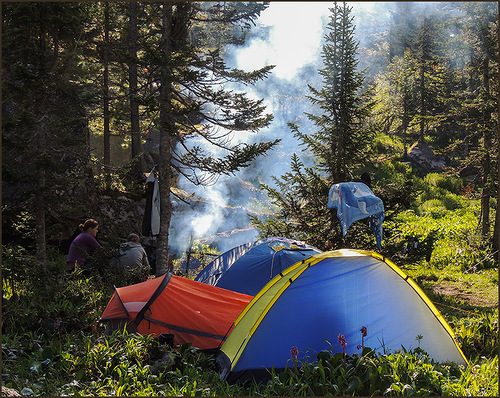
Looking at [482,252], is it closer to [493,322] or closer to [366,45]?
[493,322]

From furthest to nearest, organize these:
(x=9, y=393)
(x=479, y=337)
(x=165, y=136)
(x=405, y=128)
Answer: (x=405, y=128) < (x=165, y=136) < (x=479, y=337) < (x=9, y=393)

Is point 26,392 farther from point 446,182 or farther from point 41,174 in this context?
point 446,182

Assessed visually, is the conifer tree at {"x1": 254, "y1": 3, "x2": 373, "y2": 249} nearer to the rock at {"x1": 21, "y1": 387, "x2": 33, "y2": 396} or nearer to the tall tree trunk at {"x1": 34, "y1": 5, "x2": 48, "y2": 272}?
the tall tree trunk at {"x1": 34, "y1": 5, "x2": 48, "y2": 272}

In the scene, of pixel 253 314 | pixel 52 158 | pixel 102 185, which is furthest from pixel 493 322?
pixel 102 185

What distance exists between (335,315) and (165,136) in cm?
646

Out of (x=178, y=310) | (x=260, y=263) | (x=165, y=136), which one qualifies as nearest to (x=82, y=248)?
(x=165, y=136)

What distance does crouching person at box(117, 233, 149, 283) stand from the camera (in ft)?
33.5

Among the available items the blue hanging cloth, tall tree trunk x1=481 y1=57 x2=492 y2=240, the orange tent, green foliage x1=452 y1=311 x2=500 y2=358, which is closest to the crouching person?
the orange tent

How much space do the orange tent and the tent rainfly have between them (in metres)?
0.63

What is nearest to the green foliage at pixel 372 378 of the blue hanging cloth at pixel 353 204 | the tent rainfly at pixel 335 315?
the tent rainfly at pixel 335 315

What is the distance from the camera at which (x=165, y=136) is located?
11.4m

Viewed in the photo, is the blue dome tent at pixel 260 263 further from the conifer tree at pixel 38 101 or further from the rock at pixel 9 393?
the rock at pixel 9 393

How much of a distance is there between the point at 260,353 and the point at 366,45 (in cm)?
7044

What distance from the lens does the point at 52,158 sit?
9516 mm
